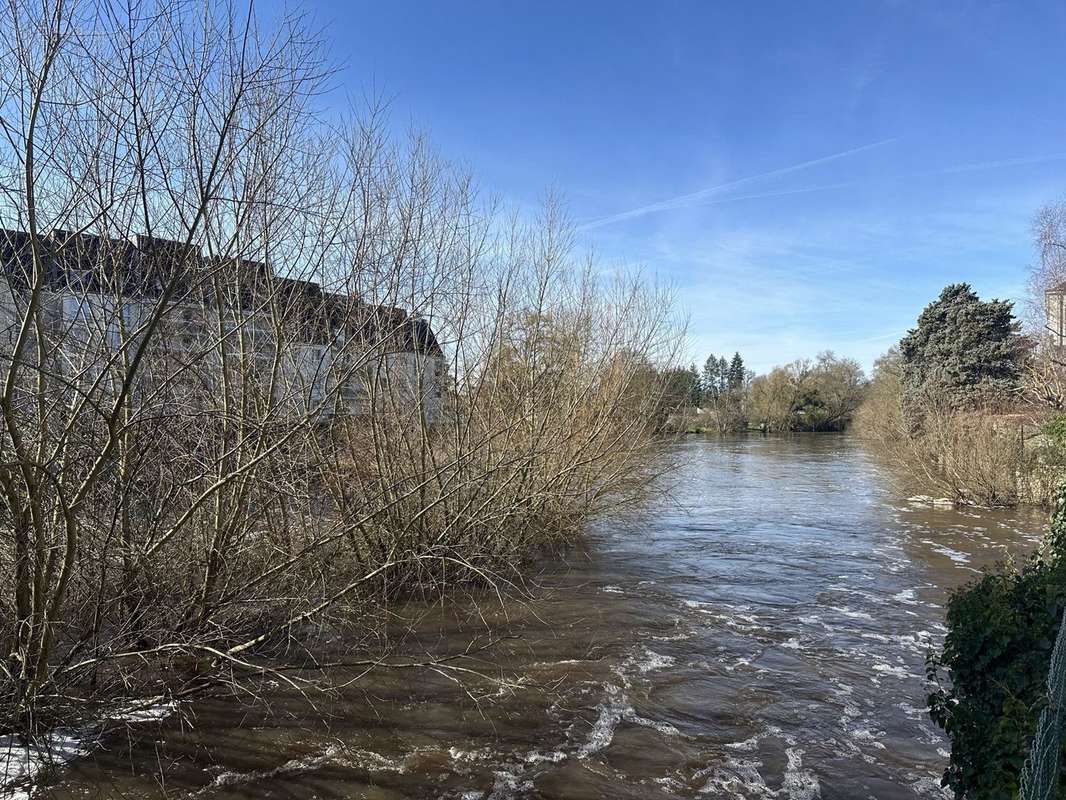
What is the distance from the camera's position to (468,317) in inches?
358

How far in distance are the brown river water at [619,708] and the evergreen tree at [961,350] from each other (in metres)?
14.0

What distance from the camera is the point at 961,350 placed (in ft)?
84.1

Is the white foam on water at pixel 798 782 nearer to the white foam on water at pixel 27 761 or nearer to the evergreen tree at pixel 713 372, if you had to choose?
the white foam on water at pixel 27 761

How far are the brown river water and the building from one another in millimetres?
2685

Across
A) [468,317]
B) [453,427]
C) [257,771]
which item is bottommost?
[257,771]

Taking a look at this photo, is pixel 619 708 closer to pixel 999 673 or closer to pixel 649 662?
pixel 649 662

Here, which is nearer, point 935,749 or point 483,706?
point 935,749

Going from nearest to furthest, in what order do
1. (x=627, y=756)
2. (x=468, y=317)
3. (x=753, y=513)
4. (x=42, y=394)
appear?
(x=42, y=394) → (x=627, y=756) → (x=468, y=317) → (x=753, y=513)

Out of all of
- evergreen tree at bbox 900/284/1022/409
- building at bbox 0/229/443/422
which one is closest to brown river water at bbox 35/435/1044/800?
building at bbox 0/229/443/422

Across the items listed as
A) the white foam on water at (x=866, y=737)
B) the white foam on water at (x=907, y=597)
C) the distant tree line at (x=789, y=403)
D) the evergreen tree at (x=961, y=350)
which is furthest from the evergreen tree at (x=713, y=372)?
the white foam on water at (x=866, y=737)

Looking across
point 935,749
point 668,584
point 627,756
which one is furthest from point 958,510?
point 627,756

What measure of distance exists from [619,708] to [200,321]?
16.5 ft

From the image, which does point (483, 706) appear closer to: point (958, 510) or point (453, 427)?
point (453, 427)

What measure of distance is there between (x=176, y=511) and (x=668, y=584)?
7.06 metres
